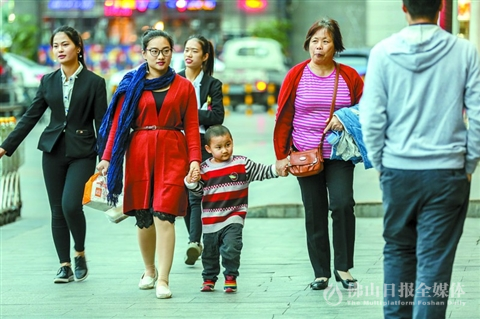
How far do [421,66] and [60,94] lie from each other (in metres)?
3.69

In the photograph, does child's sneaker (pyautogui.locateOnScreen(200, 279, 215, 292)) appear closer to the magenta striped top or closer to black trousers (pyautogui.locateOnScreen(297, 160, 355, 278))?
black trousers (pyautogui.locateOnScreen(297, 160, 355, 278))

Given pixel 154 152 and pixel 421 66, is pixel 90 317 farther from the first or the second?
pixel 421 66

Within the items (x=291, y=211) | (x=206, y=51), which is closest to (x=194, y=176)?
(x=206, y=51)

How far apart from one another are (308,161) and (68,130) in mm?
1856

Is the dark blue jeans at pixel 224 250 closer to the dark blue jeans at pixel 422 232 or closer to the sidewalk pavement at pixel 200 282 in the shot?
the sidewalk pavement at pixel 200 282

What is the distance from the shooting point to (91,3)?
53.0 meters

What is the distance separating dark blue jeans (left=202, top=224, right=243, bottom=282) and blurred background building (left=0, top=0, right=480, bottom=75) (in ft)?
118

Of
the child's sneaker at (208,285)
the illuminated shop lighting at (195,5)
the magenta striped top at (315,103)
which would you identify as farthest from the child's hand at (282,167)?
the illuminated shop lighting at (195,5)

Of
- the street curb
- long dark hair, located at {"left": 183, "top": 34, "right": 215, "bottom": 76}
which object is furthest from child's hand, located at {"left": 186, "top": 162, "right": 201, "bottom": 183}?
the street curb

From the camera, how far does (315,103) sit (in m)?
7.25

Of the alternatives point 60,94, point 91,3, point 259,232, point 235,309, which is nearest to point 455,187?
point 235,309

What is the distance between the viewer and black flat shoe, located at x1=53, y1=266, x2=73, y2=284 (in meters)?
8.04

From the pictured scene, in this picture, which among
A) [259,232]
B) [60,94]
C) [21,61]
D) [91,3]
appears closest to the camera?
[60,94]

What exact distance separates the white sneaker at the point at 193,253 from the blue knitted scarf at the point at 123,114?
1.09m
